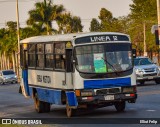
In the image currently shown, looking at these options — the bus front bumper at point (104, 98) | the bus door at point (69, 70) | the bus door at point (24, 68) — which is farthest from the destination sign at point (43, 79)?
the bus front bumper at point (104, 98)

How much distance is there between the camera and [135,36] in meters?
95.7

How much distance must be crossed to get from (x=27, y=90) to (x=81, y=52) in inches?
234

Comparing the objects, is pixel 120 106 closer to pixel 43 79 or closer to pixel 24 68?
pixel 43 79

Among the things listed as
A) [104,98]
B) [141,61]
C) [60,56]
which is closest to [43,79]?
[60,56]

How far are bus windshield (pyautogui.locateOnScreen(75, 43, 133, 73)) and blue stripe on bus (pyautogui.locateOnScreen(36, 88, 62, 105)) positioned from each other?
5.28ft

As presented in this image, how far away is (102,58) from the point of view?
803 inches

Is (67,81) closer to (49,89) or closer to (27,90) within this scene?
(49,89)

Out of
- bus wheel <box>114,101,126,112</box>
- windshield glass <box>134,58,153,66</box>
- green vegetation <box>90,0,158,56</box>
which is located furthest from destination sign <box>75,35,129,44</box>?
green vegetation <box>90,0,158,56</box>

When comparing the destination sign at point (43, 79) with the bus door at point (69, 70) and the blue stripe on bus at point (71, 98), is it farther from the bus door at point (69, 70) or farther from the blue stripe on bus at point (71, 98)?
the blue stripe on bus at point (71, 98)

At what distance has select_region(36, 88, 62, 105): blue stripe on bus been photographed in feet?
70.3

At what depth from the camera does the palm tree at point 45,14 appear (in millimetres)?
83312

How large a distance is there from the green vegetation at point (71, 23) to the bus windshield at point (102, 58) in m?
55.8

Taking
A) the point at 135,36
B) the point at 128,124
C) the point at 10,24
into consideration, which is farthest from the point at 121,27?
the point at 128,124

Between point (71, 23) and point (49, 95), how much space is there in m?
81.6
